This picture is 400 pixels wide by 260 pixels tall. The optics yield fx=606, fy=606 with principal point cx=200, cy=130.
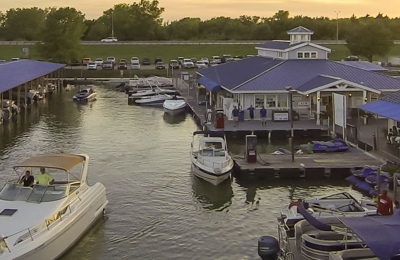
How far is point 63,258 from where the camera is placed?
19.1 metres

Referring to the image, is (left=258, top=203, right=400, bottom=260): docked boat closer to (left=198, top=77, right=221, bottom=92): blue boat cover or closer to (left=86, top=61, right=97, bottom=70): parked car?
(left=198, top=77, right=221, bottom=92): blue boat cover

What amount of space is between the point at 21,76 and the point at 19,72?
8.21 feet

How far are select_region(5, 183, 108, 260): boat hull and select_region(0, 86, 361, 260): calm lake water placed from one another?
1.65ft

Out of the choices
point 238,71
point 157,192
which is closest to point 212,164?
point 157,192

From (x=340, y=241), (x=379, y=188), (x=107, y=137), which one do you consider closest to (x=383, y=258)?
(x=340, y=241)

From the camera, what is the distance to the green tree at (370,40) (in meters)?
83.6

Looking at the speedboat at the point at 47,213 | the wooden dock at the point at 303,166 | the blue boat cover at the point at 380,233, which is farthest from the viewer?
the wooden dock at the point at 303,166

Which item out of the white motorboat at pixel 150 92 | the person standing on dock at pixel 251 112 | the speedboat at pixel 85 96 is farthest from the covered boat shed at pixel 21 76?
the person standing on dock at pixel 251 112

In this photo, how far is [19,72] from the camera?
2181 inches

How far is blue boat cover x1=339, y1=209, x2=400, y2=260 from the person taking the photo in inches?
516

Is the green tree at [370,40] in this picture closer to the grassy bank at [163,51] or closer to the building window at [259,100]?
the grassy bank at [163,51]

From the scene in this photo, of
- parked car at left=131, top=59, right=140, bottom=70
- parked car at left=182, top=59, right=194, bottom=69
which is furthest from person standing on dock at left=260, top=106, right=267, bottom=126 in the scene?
parked car at left=131, top=59, right=140, bottom=70

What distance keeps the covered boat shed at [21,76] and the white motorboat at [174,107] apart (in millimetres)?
12013

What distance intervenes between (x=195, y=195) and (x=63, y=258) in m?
8.38
